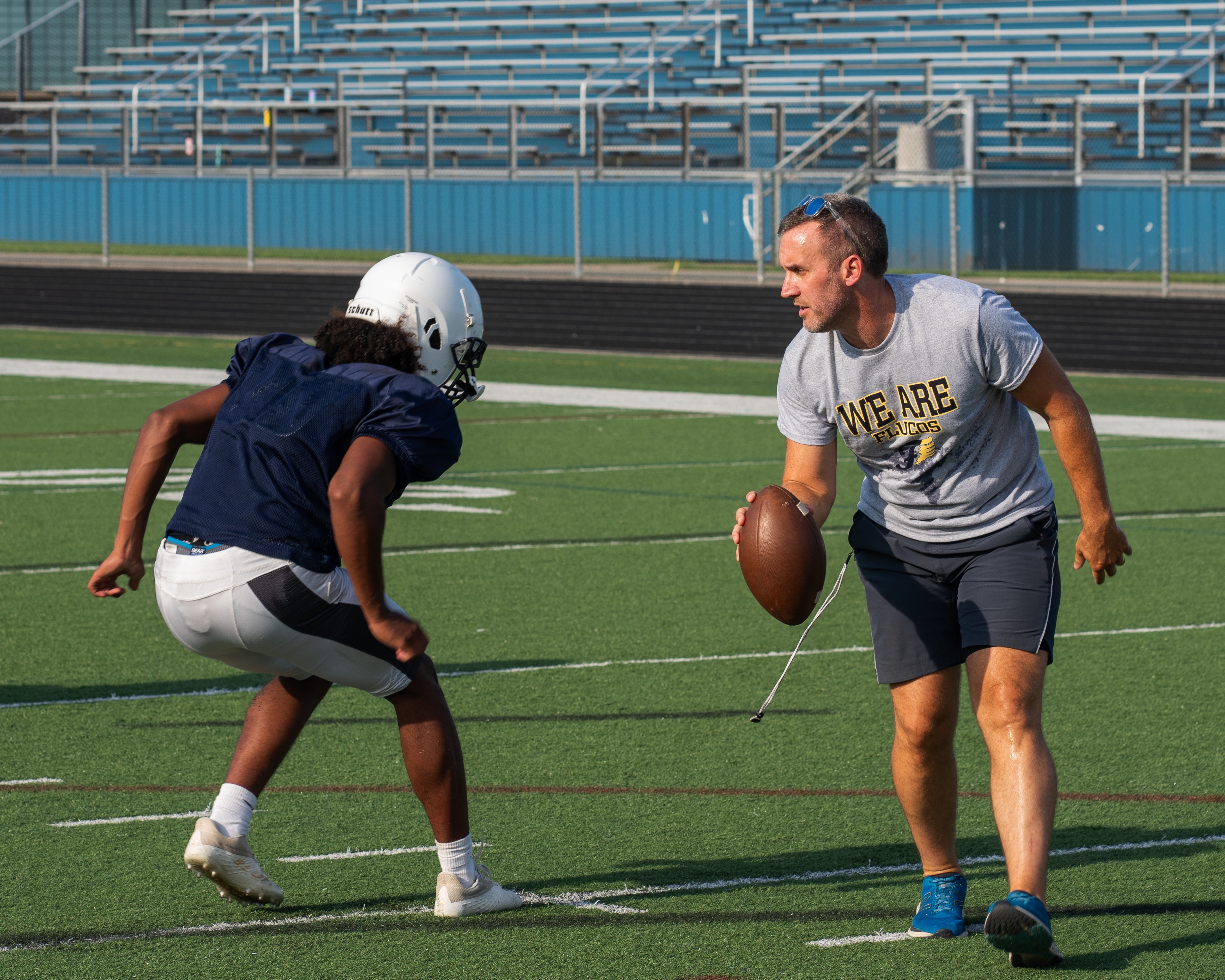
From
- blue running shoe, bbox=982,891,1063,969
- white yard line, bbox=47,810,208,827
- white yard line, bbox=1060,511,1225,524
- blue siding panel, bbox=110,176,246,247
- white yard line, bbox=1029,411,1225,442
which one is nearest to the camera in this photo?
blue running shoe, bbox=982,891,1063,969

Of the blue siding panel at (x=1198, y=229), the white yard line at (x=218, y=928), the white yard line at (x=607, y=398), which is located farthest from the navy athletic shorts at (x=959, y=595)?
the blue siding panel at (x=1198, y=229)

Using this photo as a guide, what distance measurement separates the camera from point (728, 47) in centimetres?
3431

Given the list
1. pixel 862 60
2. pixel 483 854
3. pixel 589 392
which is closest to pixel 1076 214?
pixel 862 60

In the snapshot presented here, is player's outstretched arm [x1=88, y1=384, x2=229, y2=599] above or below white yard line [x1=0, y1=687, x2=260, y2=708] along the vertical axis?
above

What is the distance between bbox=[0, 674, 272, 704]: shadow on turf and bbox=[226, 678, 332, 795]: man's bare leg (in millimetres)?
2208

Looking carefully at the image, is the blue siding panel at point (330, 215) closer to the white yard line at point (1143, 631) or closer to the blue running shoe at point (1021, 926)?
the white yard line at point (1143, 631)

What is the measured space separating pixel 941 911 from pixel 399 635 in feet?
4.69

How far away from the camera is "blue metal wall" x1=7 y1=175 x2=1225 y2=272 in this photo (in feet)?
83.6

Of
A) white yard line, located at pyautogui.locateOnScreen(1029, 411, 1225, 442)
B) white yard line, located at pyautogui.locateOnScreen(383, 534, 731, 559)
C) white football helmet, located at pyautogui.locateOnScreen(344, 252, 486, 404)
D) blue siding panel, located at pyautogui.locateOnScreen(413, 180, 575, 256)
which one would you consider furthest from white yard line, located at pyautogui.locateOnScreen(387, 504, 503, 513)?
blue siding panel, located at pyautogui.locateOnScreen(413, 180, 575, 256)

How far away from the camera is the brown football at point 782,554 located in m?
4.80

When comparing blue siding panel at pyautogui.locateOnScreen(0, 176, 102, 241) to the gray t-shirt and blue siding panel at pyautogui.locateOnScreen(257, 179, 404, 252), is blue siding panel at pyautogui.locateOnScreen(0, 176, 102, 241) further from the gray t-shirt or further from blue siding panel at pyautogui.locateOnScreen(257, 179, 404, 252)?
the gray t-shirt

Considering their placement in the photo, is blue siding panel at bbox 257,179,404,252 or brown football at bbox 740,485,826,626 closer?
brown football at bbox 740,485,826,626

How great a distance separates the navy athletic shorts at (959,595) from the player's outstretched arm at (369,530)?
1128 mm

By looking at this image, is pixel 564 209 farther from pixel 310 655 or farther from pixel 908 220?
pixel 310 655
